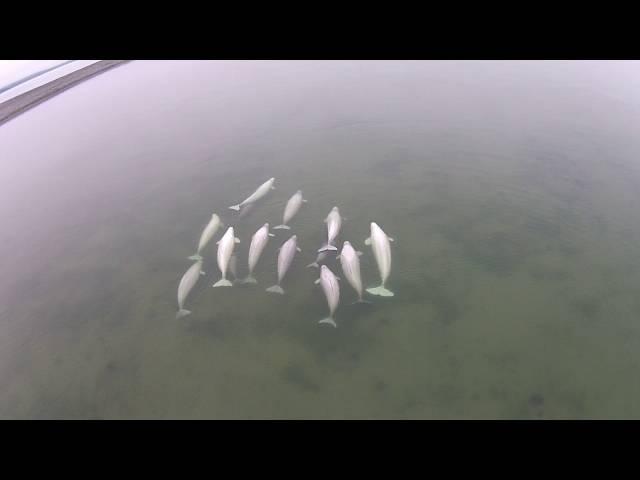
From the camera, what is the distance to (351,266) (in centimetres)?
828

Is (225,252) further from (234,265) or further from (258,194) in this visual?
(258,194)

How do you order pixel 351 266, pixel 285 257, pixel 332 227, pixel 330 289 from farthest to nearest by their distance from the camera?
pixel 332 227
pixel 285 257
pixel 351 266
pixel 330 289

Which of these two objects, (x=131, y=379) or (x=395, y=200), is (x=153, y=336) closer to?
(x=131, y=379)

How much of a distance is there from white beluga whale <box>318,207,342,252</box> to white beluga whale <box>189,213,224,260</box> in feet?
9.41

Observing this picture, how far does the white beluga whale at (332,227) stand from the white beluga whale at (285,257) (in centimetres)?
64

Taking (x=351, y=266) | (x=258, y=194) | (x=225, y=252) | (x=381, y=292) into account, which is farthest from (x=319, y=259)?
(x=258, y=194)

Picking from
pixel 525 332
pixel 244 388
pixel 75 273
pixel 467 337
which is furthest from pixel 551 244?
pixel 75 273

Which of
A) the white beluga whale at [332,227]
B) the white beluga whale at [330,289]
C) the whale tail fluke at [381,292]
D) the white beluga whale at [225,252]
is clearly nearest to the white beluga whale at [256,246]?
the white beluga whale at [225,252]

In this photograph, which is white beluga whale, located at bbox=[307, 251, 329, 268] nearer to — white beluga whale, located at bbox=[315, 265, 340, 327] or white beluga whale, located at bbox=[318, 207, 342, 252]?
white beluga whale, located at bbox=[318, 207, 342, 252]

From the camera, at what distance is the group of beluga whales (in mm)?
8039

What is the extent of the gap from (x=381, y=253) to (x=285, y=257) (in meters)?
2.17

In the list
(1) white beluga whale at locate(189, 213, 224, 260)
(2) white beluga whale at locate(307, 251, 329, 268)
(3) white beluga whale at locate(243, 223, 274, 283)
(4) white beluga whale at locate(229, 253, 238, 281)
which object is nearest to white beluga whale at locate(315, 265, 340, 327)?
(2) white beluga whale at locate(307, 251, 329, 268)

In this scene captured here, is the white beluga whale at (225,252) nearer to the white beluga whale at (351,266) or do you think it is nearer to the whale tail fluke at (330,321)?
the whale tail fluke at (330,321)

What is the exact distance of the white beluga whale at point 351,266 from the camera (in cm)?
805
